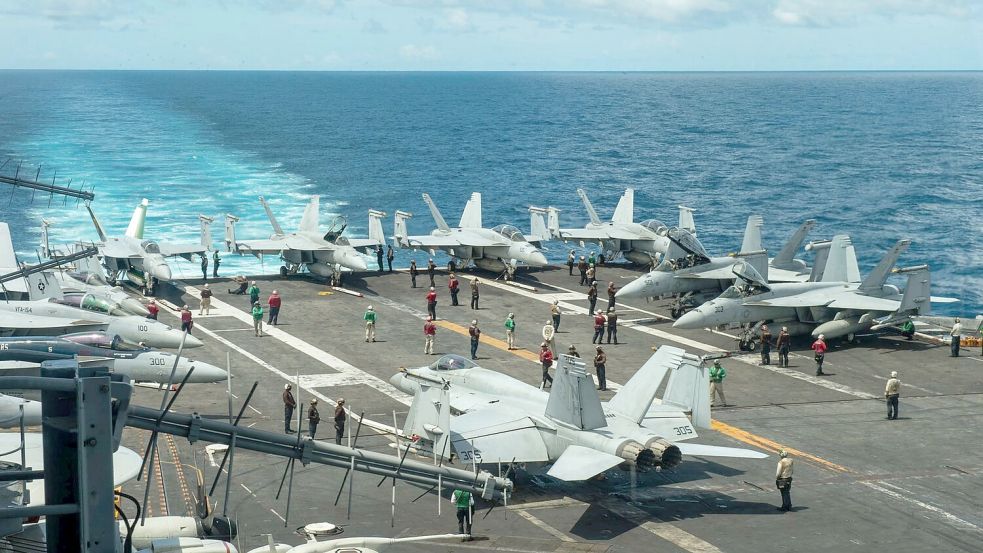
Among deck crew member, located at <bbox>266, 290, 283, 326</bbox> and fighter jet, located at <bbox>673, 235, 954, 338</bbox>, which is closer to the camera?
fighter jet, located at <bbox>673, 235, 954, 338</bbox>

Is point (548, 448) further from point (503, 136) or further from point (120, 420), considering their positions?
point (503, 136)

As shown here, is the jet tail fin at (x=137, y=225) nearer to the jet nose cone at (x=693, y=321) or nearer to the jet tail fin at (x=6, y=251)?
the jet tail fin at (x=6, y=251)

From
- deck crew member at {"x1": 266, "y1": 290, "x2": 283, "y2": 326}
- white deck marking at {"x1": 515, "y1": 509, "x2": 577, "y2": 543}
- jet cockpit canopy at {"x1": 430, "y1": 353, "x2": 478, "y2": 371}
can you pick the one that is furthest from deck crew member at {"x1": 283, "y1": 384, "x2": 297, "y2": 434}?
deck crew member at {"x1": 266, "y1": 290, "x2": 283, "y2": 326}

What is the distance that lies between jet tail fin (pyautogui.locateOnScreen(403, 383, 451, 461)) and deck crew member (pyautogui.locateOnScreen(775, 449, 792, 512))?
718 cm

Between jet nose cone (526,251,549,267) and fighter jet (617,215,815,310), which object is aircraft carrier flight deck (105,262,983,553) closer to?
fighter jet (617,215,815,310)

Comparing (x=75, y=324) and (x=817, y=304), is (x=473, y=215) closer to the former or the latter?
(x=817, y=304)

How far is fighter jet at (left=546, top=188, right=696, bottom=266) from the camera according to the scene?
Result: 5456 centimetres

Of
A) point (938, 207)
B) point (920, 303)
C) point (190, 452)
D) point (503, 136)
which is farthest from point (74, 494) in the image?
point (503, 136)

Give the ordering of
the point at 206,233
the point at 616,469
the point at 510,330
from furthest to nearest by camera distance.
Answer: the point at 206,233 → the point at 510,330 → the point at 616,469

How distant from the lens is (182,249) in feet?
170

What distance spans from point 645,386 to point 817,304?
1704 centimetres

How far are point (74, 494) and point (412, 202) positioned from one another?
8467cm

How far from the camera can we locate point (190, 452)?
28.0 metres

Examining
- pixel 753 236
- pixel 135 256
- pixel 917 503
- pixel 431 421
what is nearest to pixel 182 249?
pixel 135 256
